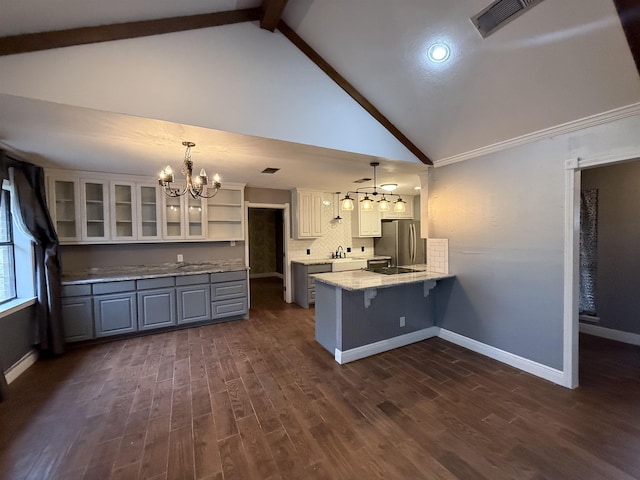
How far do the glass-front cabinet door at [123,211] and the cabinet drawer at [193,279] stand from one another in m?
1.00

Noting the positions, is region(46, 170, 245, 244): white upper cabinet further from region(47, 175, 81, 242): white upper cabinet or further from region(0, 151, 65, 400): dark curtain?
region(0, 151, 65, 400): dark curtain

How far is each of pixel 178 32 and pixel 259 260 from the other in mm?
7193

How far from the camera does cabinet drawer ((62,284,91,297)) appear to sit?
3350 mm

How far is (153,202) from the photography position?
168 inches

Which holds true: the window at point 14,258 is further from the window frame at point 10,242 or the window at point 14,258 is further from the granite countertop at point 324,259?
the granite countertop at point 324,259

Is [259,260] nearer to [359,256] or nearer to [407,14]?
[359,256]

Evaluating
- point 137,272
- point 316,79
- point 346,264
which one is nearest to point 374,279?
point 316,79

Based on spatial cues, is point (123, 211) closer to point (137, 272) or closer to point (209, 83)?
point (137, 272)

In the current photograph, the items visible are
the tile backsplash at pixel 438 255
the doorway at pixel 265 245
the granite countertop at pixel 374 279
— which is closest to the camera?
the granite countertop at pixel 374 279

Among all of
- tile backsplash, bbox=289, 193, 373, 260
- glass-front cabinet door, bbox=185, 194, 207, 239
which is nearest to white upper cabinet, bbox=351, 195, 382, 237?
tile backsplash, bbox=289, 193, 373, 260

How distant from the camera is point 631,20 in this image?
1587 millimetres

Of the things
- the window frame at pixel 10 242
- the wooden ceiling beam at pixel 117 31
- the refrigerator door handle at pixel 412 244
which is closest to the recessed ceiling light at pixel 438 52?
the wooden ceiling beam at pixel 117 31

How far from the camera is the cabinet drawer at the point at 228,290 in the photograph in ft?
14.0

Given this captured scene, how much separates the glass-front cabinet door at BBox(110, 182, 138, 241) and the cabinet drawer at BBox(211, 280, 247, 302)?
147cm
